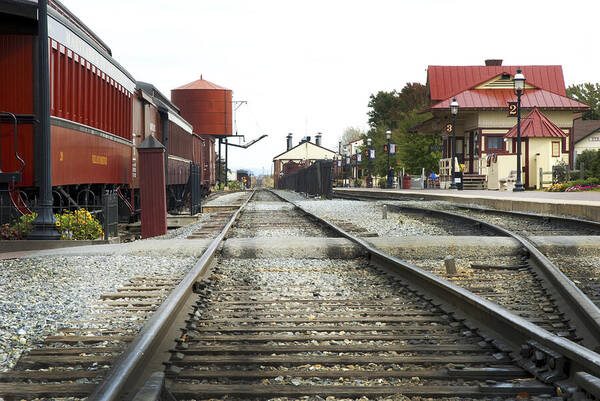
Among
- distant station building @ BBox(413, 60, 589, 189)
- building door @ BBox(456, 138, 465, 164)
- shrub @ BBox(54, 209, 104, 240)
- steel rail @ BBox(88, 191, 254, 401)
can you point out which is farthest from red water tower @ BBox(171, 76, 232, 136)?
steel rail @ BBox(88, 191, 254, 401)

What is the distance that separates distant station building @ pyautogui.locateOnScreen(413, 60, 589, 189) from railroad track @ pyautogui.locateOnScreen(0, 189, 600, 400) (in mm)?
33238

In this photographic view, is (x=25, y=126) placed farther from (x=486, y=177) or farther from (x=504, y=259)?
(x=486, y=177)

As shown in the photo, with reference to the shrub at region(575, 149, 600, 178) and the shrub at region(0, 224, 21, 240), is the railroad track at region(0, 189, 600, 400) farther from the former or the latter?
the shrub at region(575, 149, 600, 178)

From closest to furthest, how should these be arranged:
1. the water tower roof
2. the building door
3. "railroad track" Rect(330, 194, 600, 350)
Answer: "railroad track" Rect(330, 194, 600, 350), the building door, the water tower roof

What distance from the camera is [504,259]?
8.09m

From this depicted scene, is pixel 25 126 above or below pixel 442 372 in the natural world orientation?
above

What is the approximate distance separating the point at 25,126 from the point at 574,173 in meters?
32.3

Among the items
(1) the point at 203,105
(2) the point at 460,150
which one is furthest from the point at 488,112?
(1) the point at 203,105

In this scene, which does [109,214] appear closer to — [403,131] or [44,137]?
[44,137]

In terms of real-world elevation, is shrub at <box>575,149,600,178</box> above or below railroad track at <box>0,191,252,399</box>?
above

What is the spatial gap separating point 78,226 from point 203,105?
5315cm

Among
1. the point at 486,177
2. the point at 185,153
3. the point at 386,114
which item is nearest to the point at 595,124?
the point at 386,114

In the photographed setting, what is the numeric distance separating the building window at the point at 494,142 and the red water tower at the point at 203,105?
25.6 m

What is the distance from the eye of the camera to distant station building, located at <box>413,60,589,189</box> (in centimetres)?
4372
